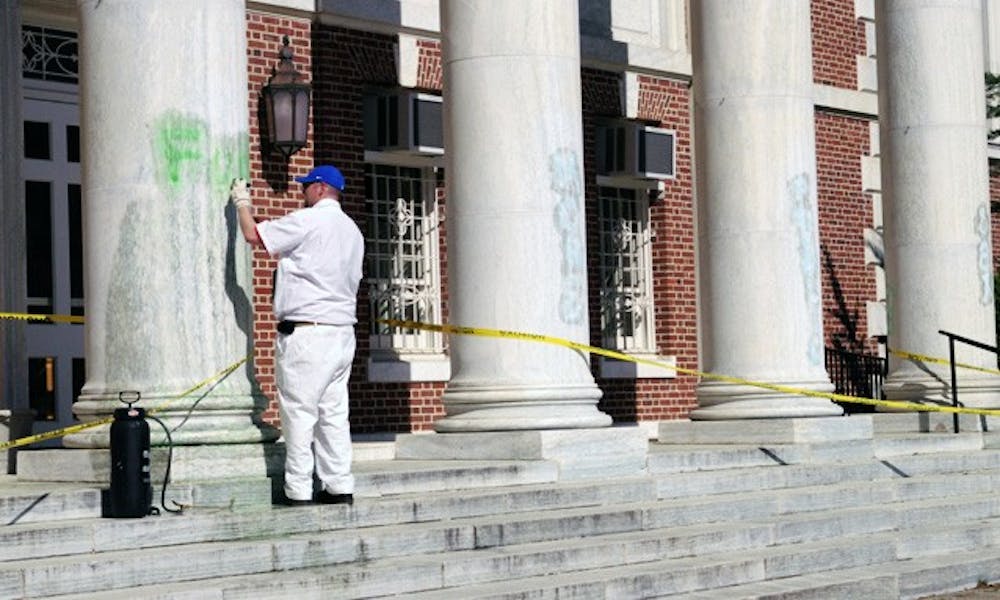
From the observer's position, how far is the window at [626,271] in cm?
2103

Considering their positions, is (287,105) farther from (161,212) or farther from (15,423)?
(161,212)

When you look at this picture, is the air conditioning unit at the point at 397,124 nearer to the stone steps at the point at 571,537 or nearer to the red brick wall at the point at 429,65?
the red brick wall at the point at 429,65

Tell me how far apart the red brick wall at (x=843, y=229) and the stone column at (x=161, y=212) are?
12.3 meters

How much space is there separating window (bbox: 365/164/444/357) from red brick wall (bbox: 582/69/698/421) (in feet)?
7.33

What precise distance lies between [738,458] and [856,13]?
9.52m

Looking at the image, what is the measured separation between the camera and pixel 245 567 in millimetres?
10156

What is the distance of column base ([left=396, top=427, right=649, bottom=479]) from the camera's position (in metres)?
13.6

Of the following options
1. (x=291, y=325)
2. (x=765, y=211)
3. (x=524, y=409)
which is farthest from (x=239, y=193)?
(x=765, y=211)

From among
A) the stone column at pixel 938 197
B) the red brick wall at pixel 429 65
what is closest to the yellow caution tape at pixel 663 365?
the stone column at pixel 938 197

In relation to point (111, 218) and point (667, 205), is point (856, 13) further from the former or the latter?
point (111, 218)

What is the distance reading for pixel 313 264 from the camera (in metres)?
11.2

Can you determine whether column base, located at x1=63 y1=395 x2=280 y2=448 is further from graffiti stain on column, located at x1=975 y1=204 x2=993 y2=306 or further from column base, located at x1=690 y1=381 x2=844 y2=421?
graffiti stain on column, located at x1=975 y1=204 x2=993 y2=306

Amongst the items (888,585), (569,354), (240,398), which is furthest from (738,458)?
(240,398)

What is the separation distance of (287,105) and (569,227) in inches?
150
